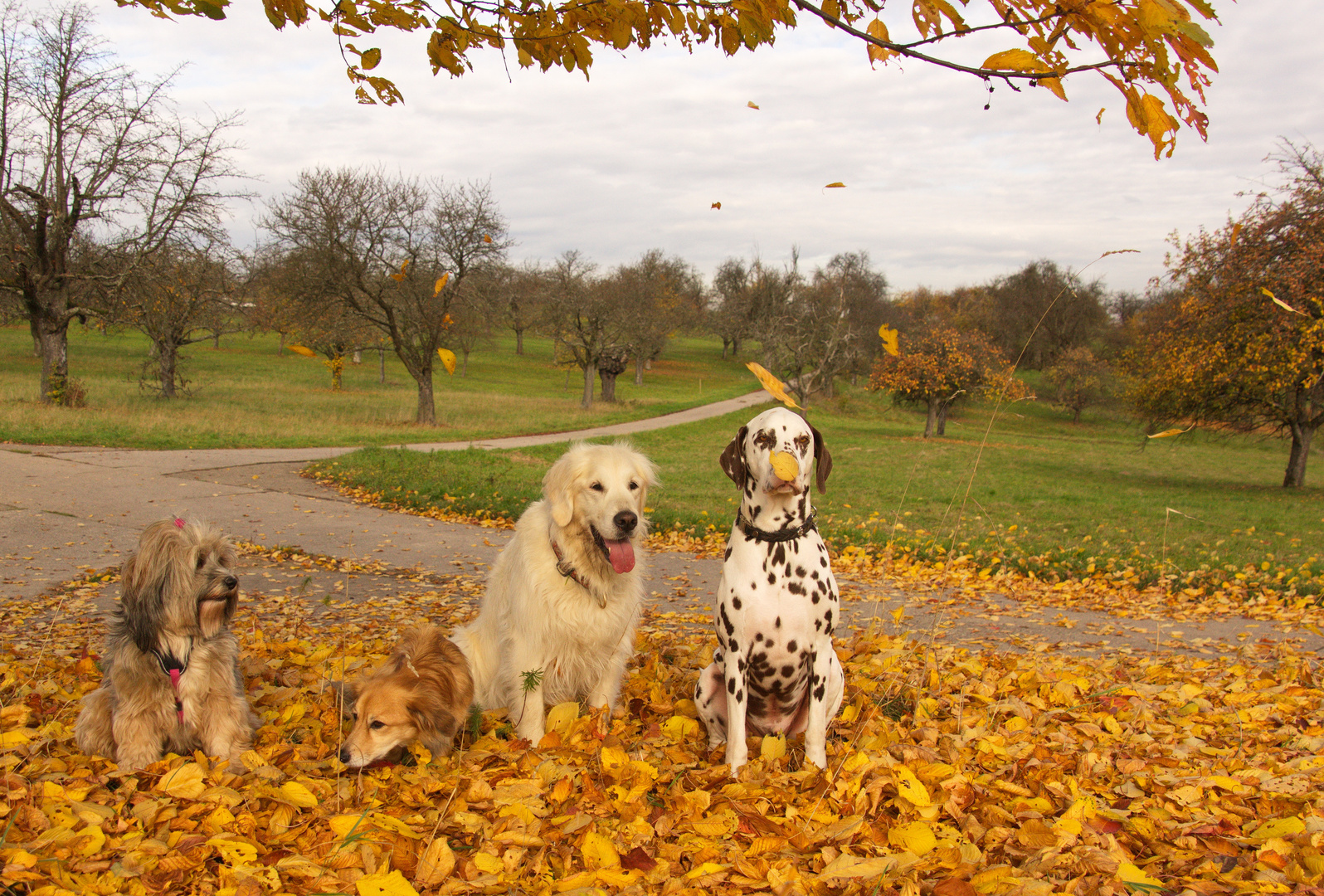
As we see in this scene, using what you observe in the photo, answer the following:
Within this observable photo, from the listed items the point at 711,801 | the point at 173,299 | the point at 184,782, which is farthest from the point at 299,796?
the point at 173,299

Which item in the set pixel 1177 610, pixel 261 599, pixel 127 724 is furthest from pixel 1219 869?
pixel 261 599

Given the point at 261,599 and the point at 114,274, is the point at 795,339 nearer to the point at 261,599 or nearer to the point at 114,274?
the point at 114,274

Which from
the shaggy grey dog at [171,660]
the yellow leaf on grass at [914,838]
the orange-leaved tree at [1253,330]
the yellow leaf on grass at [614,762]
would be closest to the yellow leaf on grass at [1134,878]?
the yellow leaf on grass at [914,838]

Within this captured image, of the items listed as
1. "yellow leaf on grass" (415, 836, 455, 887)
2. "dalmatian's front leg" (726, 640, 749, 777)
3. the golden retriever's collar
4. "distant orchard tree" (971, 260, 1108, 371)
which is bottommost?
"yellow leaf on grass" (415, 836, 455, 887)

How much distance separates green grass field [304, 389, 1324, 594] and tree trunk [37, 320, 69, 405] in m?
14.9

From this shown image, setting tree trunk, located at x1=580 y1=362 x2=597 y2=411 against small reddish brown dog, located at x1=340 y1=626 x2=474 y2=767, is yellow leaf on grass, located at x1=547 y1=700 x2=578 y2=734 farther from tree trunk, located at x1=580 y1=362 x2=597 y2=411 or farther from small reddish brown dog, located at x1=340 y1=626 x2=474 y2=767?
tree trunk, located at x1=580 y1=362 x2=597 y2=411

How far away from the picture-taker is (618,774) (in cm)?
365

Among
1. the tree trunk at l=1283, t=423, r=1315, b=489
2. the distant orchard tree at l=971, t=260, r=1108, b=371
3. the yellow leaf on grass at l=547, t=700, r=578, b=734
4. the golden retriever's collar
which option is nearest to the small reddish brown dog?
the yellow leaf on grass at l=547, t=700, r=578, b=734

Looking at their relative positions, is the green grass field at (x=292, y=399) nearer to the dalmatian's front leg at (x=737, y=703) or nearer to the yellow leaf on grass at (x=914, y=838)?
the dalmatian's front leg at (x=737, y=703)

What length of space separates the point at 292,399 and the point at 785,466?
126 ft

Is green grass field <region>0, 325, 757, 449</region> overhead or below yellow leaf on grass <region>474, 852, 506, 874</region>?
overhead

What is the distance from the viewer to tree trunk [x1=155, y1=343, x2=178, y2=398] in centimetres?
3288

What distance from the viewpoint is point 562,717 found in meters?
4.15

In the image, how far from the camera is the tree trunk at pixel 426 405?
30.3 meters
